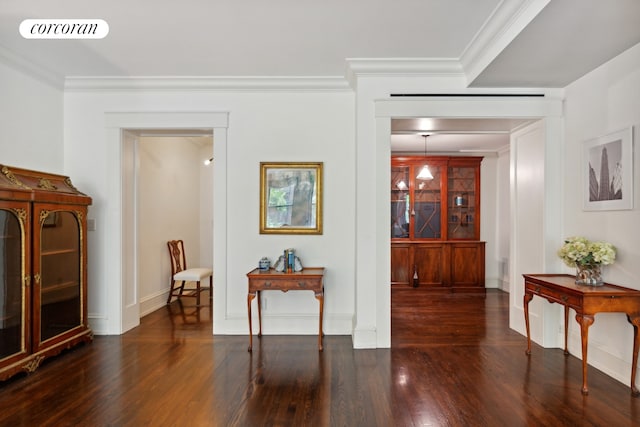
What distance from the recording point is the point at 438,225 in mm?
6711

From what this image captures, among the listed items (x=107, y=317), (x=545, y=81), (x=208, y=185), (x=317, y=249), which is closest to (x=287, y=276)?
(x=317, y=249)

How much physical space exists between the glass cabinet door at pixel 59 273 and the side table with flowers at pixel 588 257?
15.2ft

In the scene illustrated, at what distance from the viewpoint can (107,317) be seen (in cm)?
412

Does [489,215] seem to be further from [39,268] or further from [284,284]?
[39,268]

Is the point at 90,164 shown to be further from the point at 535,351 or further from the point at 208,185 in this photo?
the point at 535,351

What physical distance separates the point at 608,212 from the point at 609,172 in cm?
Answer: 34

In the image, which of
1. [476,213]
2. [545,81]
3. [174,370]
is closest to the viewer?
[174,370]

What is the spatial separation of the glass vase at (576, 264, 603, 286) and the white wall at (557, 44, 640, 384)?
0.57 feet

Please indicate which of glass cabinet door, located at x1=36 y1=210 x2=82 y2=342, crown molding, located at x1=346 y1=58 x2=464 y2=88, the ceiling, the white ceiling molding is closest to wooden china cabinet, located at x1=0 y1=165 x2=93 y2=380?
glass cabinet door, located at x1=36 y1=210 x2=82 y2=342

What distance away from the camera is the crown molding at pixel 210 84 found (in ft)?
13.3

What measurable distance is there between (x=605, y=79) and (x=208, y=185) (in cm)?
592

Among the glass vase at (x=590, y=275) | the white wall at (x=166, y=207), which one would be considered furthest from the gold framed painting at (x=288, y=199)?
the glass vase at (x=590, y=275)

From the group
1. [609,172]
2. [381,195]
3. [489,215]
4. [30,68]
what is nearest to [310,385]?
[381,195]

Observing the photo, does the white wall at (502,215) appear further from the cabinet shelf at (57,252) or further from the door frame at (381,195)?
the cabinet shelf at (57,252)
